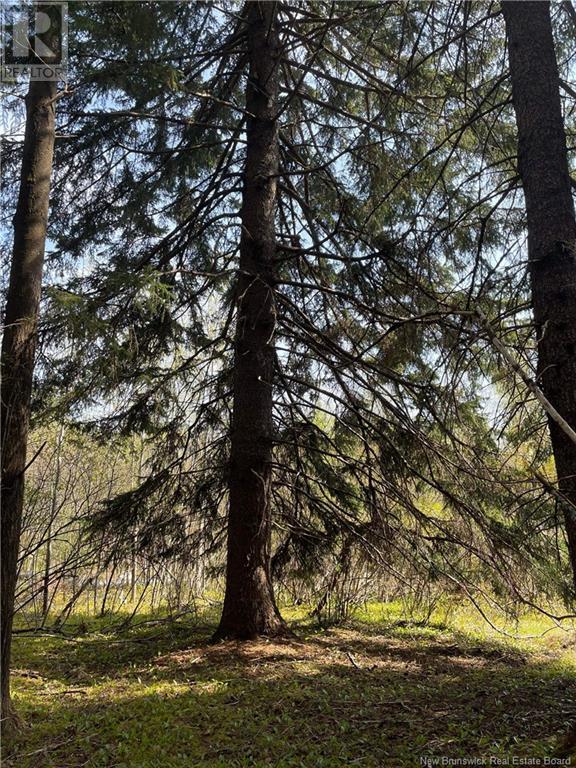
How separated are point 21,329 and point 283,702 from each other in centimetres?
313

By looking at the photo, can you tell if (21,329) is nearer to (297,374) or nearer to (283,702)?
(283,702)

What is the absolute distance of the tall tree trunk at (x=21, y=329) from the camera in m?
3.52

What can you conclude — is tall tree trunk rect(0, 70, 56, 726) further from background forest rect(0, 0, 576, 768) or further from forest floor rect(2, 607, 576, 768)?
forest floor rect(2, 607, 576, 768)

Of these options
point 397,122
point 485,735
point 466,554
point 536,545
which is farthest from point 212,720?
point 397,122

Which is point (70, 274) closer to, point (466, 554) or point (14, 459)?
point (14, 459)

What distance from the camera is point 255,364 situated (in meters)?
5.76

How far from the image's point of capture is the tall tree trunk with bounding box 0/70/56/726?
138 inches

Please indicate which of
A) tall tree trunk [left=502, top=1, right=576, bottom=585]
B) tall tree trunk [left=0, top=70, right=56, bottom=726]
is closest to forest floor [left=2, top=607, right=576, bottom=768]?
tall tree trunk [left=0, top=70, right=56, bottom=726]

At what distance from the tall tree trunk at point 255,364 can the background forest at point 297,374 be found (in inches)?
1.2

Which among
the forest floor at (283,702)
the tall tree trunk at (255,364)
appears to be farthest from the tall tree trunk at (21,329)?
the tall tree trunk at (255,364)

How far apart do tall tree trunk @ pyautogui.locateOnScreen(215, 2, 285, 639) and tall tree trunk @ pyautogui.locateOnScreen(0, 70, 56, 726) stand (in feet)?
5.98

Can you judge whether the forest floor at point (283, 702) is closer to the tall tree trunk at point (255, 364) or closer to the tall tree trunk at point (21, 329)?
the tall tree trunk at point (255, 364)

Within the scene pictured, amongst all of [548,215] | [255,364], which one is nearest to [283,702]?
[255,364]

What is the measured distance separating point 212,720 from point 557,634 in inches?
238
